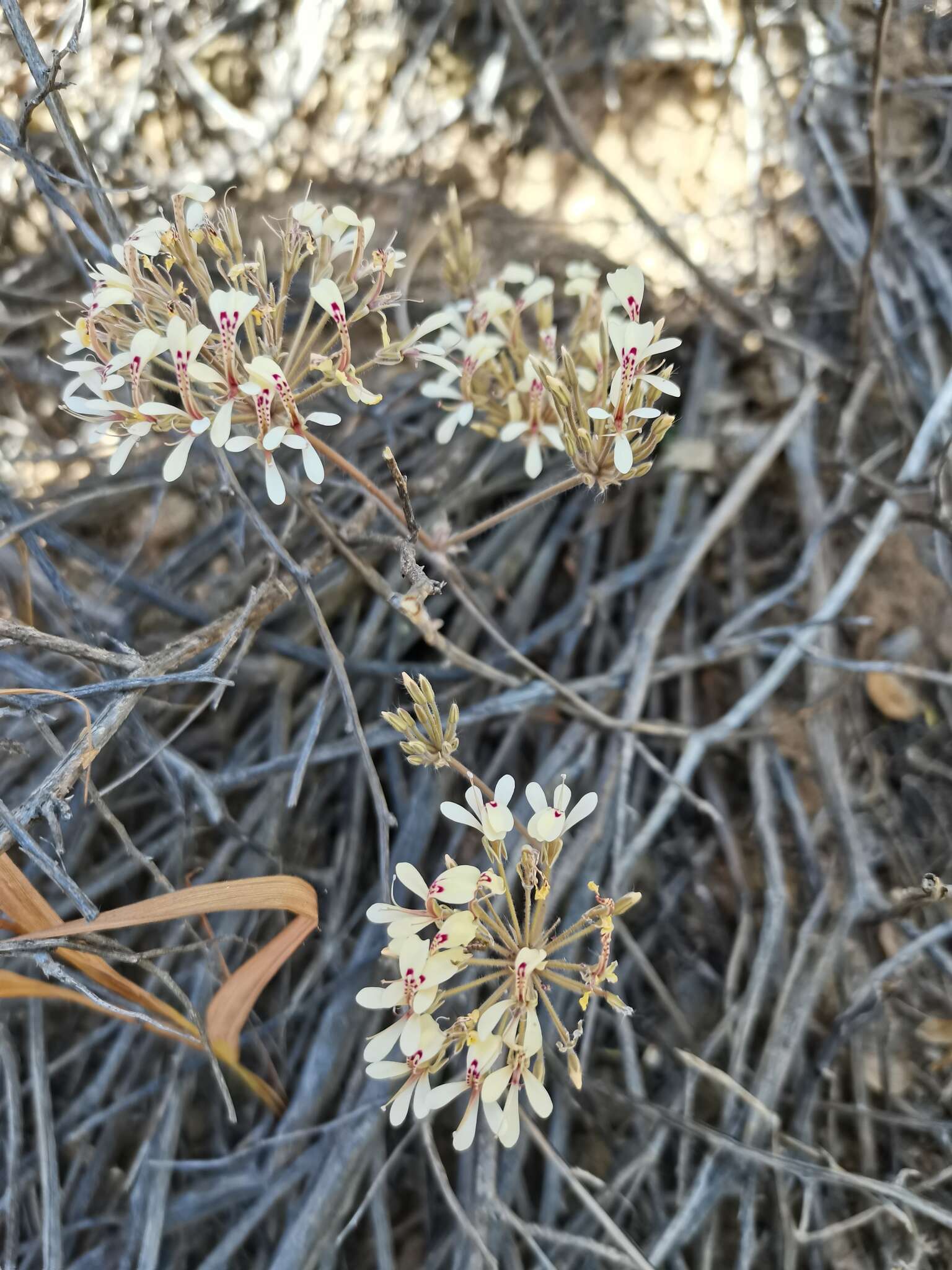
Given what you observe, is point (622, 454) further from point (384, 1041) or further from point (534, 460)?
point (384, 1041)

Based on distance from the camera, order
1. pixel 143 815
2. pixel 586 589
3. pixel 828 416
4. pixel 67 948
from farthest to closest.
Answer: pixel 828 416 → pixel 586 589 → pixel 143 815 → pixel 67 948

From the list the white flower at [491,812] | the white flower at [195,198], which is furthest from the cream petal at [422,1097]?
the white flower at [195,198]

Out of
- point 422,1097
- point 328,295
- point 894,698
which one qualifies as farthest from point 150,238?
point 894,698

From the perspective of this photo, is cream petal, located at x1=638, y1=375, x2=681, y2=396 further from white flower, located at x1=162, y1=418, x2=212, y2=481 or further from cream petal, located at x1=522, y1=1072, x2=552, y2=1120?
cream petal, located at x1=522, y1=1072, x2=552, y2=1120

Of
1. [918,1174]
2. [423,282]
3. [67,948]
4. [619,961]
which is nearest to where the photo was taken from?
[67,948]

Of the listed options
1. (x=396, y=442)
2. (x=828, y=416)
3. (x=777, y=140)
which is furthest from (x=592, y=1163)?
(x=777, y=140)

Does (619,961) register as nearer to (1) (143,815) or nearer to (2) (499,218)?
(1) (143,815)
